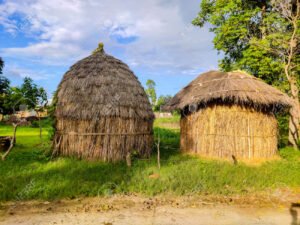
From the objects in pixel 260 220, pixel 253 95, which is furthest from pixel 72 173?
pixel 253 95

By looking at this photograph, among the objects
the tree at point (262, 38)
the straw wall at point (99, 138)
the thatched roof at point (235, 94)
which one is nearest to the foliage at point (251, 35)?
the tree at point (262, 38)

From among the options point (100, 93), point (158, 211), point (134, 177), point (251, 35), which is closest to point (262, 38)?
point (251, 35)

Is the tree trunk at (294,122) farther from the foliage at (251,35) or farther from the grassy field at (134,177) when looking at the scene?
the grassy field at (134,177)

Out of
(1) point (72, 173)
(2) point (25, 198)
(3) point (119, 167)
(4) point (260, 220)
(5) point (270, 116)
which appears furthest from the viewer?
(5) point (270, 116)

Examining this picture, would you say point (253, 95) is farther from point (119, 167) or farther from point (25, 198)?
point (25, 198)

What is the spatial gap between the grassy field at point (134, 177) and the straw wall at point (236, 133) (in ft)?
2.46

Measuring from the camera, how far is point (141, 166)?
30.2 feet

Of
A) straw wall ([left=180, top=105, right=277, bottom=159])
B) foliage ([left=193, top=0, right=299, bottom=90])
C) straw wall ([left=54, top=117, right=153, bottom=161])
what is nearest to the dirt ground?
straw wall ([left=54, top=117, right=153, bottom=161])

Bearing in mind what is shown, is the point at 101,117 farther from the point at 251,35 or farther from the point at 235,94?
the point at 251,35

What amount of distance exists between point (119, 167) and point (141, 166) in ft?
2.31

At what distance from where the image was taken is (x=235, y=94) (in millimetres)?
10352

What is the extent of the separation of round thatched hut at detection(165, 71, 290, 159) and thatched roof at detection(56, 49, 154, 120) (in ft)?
6.86

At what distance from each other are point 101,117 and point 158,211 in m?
4.85

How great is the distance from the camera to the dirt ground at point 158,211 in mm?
5438
